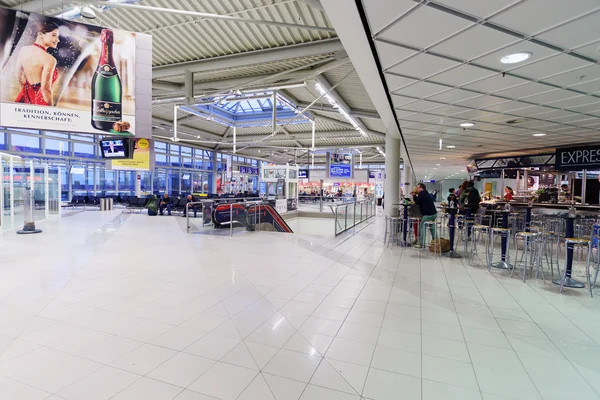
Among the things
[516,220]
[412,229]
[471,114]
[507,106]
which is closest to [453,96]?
[507,106]

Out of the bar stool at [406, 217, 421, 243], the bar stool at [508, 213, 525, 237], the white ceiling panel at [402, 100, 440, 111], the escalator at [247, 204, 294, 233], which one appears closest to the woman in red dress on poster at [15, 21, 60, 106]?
the white ceiling panel at [402, 100, 440, 111]

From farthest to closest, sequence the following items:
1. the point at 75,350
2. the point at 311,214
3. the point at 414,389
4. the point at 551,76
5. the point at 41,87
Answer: the point at 311,214 < the point at 41,87 < the point at 551,76 < the point at 75,350 < the point at 414,389

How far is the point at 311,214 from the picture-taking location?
1783 centimetres

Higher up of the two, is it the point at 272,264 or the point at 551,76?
the point at 551,76

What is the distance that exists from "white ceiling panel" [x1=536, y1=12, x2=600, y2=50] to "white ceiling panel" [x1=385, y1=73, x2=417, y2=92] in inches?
64.5

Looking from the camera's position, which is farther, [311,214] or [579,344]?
[311,214]

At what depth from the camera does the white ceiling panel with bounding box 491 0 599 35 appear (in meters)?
2.49

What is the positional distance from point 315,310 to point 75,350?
2.31 meters

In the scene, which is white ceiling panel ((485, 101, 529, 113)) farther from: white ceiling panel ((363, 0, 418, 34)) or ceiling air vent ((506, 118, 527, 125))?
white ceiling panel ((363, 0, 418, 34))

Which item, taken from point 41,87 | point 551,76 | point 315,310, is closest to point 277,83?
point 41,87

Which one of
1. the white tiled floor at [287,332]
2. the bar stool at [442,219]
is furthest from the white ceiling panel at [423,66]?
the bar stool at [442,219]

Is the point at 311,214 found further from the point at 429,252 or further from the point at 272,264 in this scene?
the point at 272,264

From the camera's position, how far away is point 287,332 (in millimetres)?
2969

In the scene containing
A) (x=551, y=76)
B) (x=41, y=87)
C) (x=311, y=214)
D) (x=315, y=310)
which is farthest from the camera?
(x=311, y=214)
